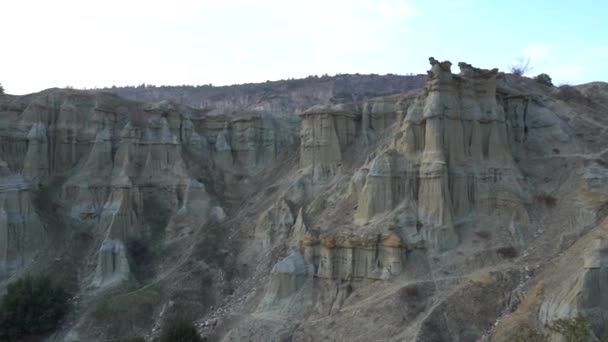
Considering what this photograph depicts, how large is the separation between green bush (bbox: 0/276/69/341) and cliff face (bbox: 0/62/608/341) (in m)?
1.39

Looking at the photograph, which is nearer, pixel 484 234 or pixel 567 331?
pixel 567 331

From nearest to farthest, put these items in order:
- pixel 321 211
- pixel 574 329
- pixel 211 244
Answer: pixel 574 329 < pixel 321 211 < pixel 211 244

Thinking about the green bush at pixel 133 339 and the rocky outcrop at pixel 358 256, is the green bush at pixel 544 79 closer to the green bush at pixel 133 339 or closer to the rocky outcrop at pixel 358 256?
the rocky outcrop at pixel 358 256

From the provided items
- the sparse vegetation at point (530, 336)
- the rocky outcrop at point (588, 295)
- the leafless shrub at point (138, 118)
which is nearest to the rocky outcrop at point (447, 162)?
the rocky outcrop at point (588, 295)

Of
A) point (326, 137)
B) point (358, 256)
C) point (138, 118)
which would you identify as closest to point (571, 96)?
point (326, 137)

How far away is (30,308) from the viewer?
31.3 metres

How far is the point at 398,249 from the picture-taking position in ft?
93.3

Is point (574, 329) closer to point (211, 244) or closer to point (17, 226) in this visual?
point (211, 244)

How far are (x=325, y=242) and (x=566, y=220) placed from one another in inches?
440

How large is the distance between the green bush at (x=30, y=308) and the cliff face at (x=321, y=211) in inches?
54.8

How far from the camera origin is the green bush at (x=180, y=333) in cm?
2775

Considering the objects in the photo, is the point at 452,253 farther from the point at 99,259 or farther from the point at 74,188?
the point at 74,188

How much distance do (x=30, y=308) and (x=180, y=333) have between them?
8874mm

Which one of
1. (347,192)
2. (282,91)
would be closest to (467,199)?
(347,192)
